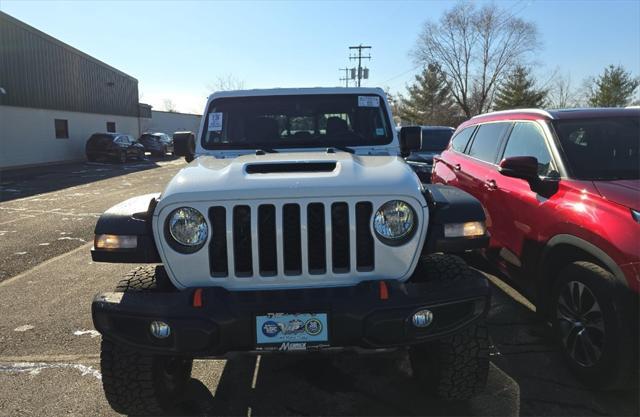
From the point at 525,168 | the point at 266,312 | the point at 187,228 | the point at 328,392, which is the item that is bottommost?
the point at 328,392

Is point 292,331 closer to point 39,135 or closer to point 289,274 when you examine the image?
point 289,274

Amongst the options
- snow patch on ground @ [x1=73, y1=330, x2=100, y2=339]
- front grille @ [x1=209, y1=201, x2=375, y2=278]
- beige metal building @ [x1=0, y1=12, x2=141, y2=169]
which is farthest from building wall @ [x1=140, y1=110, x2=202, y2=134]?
front grille @ [x1=209, y1=201, x2=375, y2=278]

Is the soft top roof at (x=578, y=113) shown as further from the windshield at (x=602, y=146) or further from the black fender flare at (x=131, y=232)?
the black fender flare at (x=131, y=232)

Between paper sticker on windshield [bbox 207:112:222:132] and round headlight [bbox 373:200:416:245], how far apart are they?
2.00 m

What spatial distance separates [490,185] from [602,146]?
999 mm

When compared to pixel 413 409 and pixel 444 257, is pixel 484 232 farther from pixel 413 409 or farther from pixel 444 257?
pixel 413 409

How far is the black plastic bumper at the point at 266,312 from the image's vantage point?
231 centimetres

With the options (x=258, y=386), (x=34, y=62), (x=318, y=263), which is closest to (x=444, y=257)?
(x=318, y=263)

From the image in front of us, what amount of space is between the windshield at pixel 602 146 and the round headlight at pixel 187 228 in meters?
2.62

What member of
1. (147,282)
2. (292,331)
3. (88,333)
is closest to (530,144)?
(292,331)

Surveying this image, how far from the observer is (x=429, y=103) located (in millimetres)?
56625

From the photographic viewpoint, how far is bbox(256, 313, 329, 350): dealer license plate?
233 centimetres

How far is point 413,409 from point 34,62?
27244 millimetres

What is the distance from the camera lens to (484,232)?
2.69 m
